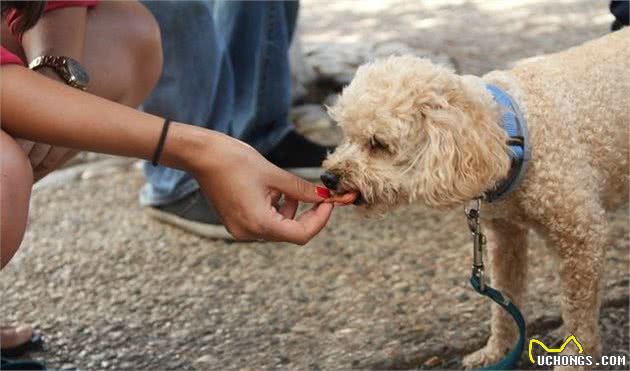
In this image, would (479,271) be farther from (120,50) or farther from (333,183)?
(120,50)

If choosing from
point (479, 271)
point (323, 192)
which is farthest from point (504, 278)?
point (323, 192)

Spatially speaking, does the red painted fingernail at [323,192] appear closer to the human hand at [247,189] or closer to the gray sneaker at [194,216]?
the human hand at [247,189]

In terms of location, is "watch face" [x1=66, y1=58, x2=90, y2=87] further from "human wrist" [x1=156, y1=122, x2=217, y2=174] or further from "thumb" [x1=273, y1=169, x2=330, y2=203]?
"thumb" [x1=273, y1=169, x2=330, y2=203]

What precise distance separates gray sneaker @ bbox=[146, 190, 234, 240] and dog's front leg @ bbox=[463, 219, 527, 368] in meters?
1.06

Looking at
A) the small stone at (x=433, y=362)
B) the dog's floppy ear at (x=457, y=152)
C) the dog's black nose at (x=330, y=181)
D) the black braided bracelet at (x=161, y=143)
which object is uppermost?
the dog's floppy ear at (x=457, y=152)

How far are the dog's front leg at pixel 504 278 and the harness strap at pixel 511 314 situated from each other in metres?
0.06

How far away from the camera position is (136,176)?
3785 millimetres

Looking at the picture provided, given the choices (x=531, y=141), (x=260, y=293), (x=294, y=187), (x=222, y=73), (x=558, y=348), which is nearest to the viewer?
(x=294, y=187)

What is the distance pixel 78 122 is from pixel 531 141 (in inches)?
37.6

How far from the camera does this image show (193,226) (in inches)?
122

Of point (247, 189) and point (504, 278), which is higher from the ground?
point (247, 189)

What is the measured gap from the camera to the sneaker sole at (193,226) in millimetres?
3039

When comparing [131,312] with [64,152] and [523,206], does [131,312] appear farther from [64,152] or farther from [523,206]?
[523,206]

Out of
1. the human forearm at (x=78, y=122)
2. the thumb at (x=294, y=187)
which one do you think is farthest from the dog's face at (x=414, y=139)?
the human forearm at (x=78, y=122)
